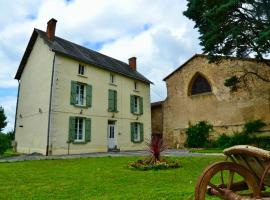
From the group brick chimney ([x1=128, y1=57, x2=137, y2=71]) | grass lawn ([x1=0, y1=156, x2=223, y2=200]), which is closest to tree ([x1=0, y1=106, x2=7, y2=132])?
brick chimney ([x1=128, y1=57, x2=137, y2=71])

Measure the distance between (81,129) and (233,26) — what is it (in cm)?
1137

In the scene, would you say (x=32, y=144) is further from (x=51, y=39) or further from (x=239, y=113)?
(x=239, y=113)

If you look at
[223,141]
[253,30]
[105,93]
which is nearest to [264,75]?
[223,141]

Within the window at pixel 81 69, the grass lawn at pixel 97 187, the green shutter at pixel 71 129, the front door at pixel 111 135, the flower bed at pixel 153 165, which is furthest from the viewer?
the front door at pixel 111 135

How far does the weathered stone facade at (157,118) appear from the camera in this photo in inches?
1091

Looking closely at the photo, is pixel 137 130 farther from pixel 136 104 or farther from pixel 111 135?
pixel 111 135

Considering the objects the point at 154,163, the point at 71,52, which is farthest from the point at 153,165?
the point at 71,52

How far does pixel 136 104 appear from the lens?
23.9m

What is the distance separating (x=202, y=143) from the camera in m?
23.0

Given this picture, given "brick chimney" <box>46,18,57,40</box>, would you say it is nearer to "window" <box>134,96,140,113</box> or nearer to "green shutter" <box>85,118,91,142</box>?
"green shutter" <box>85,118,91,142</box>

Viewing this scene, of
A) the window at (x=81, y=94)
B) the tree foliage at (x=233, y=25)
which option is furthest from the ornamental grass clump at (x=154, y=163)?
the window at (x=81, y=94)

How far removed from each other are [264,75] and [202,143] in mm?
7016

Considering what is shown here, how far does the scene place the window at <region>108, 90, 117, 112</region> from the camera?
21.1 metres

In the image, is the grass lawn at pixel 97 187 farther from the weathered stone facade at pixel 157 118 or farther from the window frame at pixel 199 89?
the weathered stone facade at pixel 157 118
